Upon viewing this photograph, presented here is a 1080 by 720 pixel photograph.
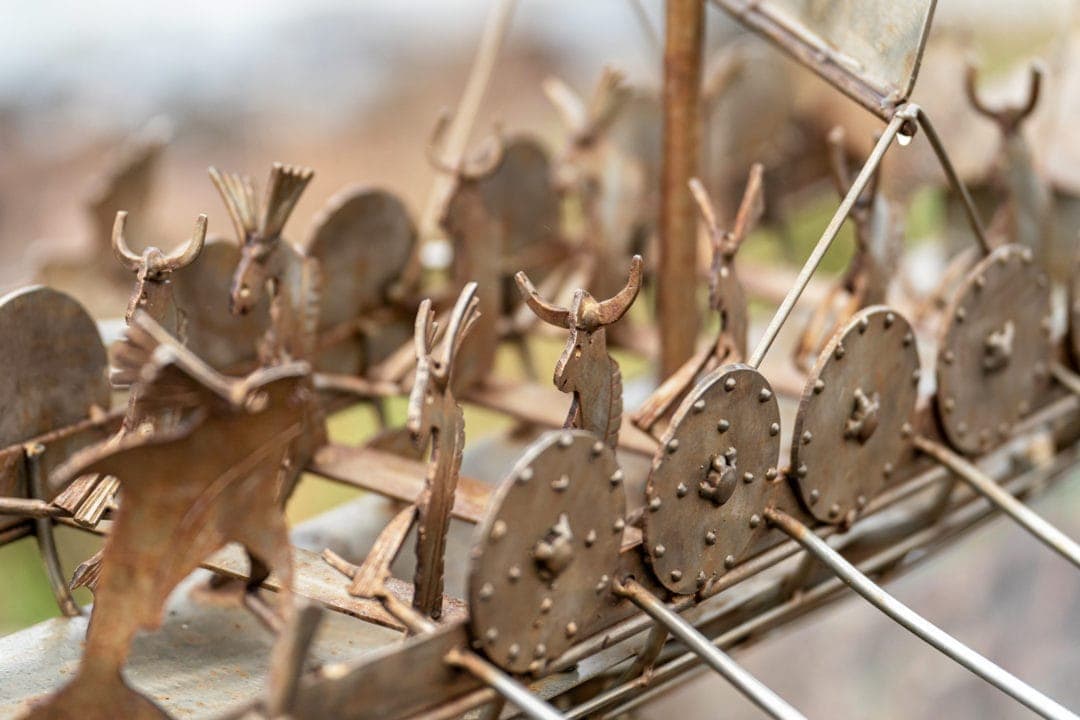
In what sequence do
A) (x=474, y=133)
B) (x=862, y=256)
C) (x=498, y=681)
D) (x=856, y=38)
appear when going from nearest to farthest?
(x=498, y=681) < (x=856, y=38) < (x=862, y=256) < (x=474, y=133)

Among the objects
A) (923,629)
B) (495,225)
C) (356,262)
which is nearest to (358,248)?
(356,262)

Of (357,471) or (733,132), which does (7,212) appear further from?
(357,471)

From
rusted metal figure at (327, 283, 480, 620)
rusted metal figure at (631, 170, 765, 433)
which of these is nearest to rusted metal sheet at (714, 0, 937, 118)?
rusted metal figure at (631, 170, 765, 433)

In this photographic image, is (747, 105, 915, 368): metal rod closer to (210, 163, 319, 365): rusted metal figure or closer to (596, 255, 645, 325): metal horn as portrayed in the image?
(596, 255, 645, 325): metal horn

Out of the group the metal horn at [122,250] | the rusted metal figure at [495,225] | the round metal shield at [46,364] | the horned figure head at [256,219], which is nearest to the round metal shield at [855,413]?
the rusted metal figure at [495,225]

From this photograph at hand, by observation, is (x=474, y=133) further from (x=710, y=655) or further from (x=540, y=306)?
(x=710, y=655)

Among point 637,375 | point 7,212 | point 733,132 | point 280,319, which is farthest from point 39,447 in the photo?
point 7,212

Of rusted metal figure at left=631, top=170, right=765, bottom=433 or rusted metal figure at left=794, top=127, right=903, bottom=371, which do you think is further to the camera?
rusted metal figure at left=794, top=127, right=903, bottom=371
